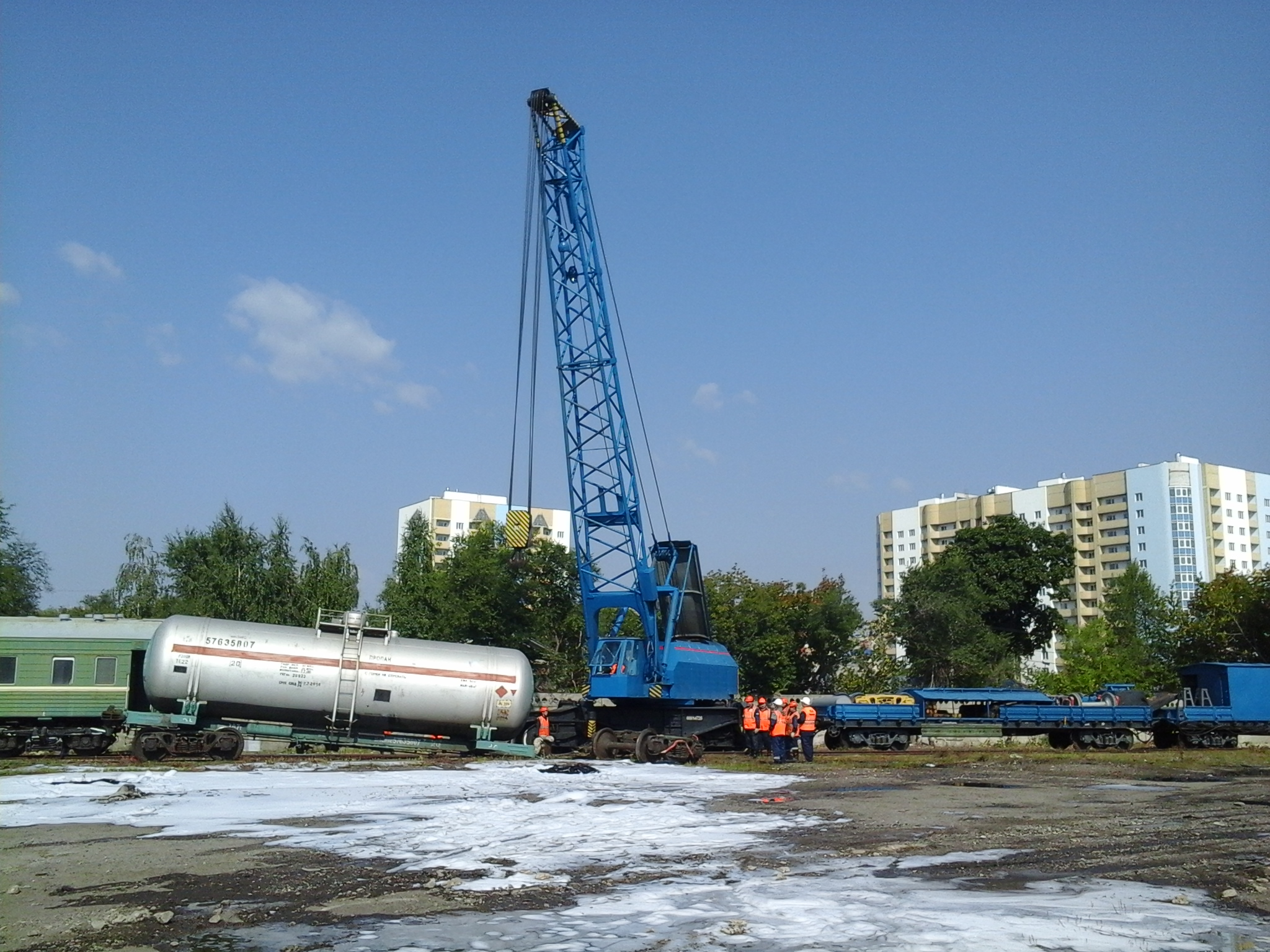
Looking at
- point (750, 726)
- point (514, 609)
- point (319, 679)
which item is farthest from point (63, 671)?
point (514, 609)

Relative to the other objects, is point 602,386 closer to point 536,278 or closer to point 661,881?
point 536,278

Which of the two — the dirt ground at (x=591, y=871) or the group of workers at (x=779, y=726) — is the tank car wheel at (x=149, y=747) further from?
the group of workers at (x=779, y=726)

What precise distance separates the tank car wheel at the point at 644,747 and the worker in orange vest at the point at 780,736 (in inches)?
129

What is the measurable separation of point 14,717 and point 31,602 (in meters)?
45.7

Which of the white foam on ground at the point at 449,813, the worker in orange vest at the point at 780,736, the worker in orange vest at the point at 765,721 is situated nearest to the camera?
the white foam on ground at the point at 449,813

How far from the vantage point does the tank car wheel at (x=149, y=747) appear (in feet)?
76.4

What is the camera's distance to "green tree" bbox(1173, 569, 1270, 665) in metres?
54.8

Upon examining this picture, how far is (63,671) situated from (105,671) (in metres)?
0.87

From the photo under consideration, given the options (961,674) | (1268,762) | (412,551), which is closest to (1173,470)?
(961,674)

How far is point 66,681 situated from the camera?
83.5ft

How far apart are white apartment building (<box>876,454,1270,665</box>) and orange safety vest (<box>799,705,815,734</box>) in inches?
3406

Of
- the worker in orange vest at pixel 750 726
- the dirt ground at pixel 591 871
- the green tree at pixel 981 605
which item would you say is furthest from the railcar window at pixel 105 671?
the green tree at pixel 981 605

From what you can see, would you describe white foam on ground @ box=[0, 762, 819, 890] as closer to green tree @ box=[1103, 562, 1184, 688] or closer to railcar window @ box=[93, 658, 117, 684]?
railcar window @ box=[93, 658, 117, 684]

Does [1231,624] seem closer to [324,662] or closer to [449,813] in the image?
[324,662]
